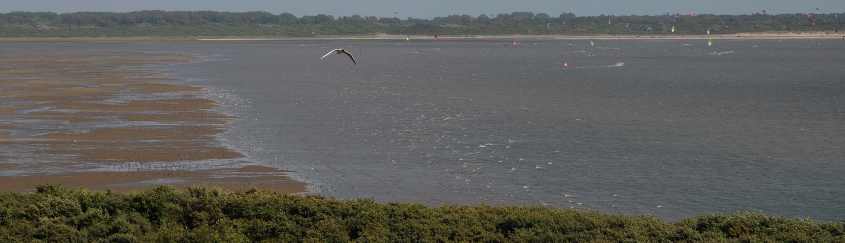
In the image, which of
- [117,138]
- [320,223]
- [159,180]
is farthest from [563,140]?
[320,223]

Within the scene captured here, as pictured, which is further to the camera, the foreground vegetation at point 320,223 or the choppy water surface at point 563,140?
the choppy water surface at point 563,140

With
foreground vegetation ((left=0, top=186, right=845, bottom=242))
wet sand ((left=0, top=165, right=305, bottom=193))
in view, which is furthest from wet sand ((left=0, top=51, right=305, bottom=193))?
foreground vegetation ((left=0, top=186, right=845, bottom=242))

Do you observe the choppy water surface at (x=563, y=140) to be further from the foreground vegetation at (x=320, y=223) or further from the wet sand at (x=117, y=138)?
the foreground vegetation at (x=320, y=223)

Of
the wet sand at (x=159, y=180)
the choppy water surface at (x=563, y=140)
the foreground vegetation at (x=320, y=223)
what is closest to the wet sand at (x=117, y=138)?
the wet sand at (x=159, y=180)

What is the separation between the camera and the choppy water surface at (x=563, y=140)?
71.0 ft

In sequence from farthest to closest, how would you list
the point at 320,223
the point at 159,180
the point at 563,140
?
the point at 563,140 < the point at 159,180 < the point at 320,223

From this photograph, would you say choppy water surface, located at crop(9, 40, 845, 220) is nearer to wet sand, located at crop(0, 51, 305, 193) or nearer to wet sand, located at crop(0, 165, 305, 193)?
wet sand, located at crop(0, 165, 305, 193)

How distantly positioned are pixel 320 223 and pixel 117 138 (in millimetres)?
17767

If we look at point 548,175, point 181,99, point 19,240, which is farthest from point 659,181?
point 181,99

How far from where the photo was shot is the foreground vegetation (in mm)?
13031

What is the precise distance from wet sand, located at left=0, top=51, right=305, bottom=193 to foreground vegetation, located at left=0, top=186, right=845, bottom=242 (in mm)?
7305

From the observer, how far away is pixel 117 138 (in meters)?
29.8

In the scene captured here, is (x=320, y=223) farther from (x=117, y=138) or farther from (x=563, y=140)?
(x=117, y=138)

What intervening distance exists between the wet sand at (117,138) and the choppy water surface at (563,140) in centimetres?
140
